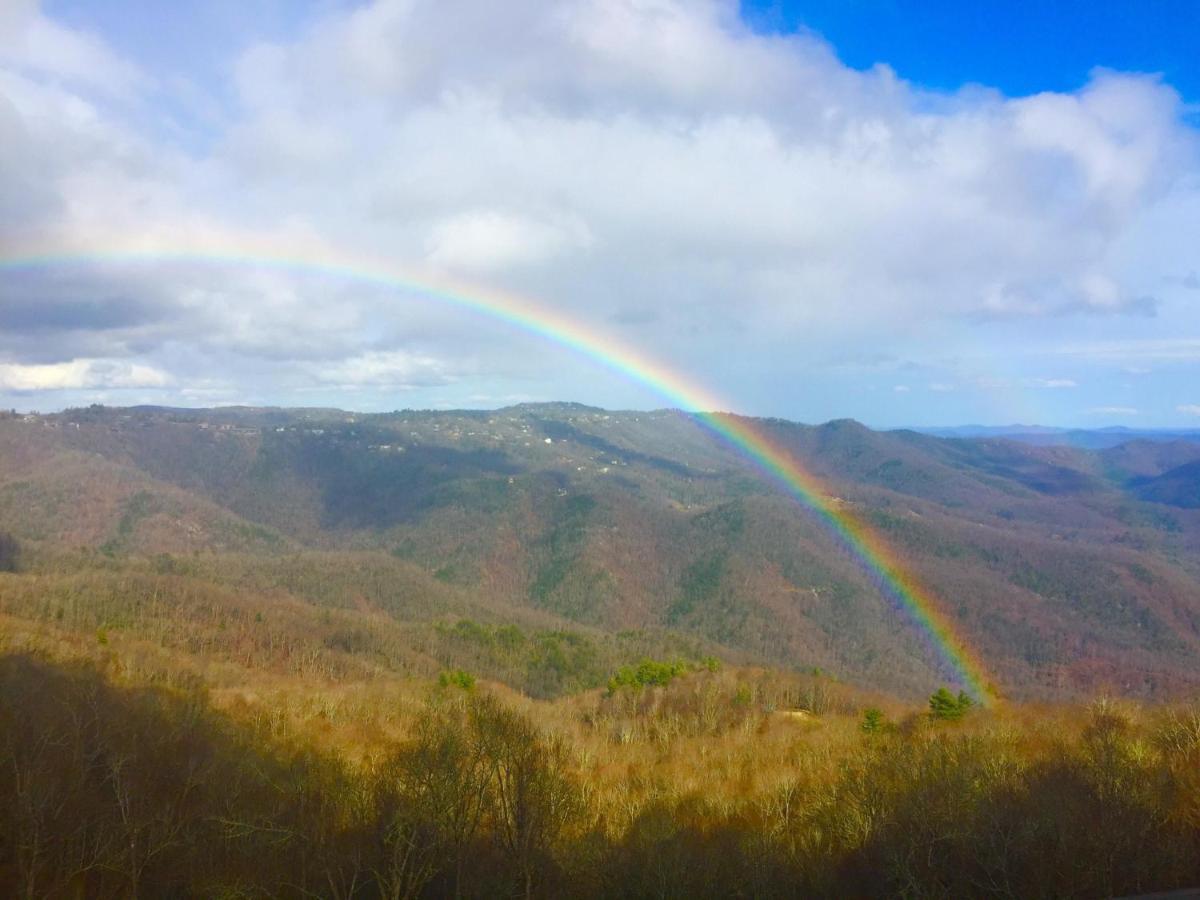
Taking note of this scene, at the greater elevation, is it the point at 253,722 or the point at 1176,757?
the point at 1176,757

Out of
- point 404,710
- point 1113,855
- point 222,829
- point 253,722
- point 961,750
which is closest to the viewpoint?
point 1113,855

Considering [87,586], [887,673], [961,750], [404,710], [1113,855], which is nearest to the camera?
[1113,855]

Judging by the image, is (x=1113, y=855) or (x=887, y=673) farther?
(x=887, y=673)

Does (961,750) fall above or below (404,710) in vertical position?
above

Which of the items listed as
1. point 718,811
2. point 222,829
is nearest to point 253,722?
point 222,829

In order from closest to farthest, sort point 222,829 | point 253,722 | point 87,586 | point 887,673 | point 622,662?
point 222,829 → point 253,722 → point 87,586 → point 622,662 → point 887,673

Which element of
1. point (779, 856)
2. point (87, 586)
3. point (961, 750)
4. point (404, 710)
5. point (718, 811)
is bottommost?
point (87, 586)

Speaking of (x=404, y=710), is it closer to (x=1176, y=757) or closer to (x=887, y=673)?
(x=1176, y=757)

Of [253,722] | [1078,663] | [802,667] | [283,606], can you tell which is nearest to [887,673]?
[802,667]

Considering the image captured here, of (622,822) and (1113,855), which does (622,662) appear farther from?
(1113,855)
